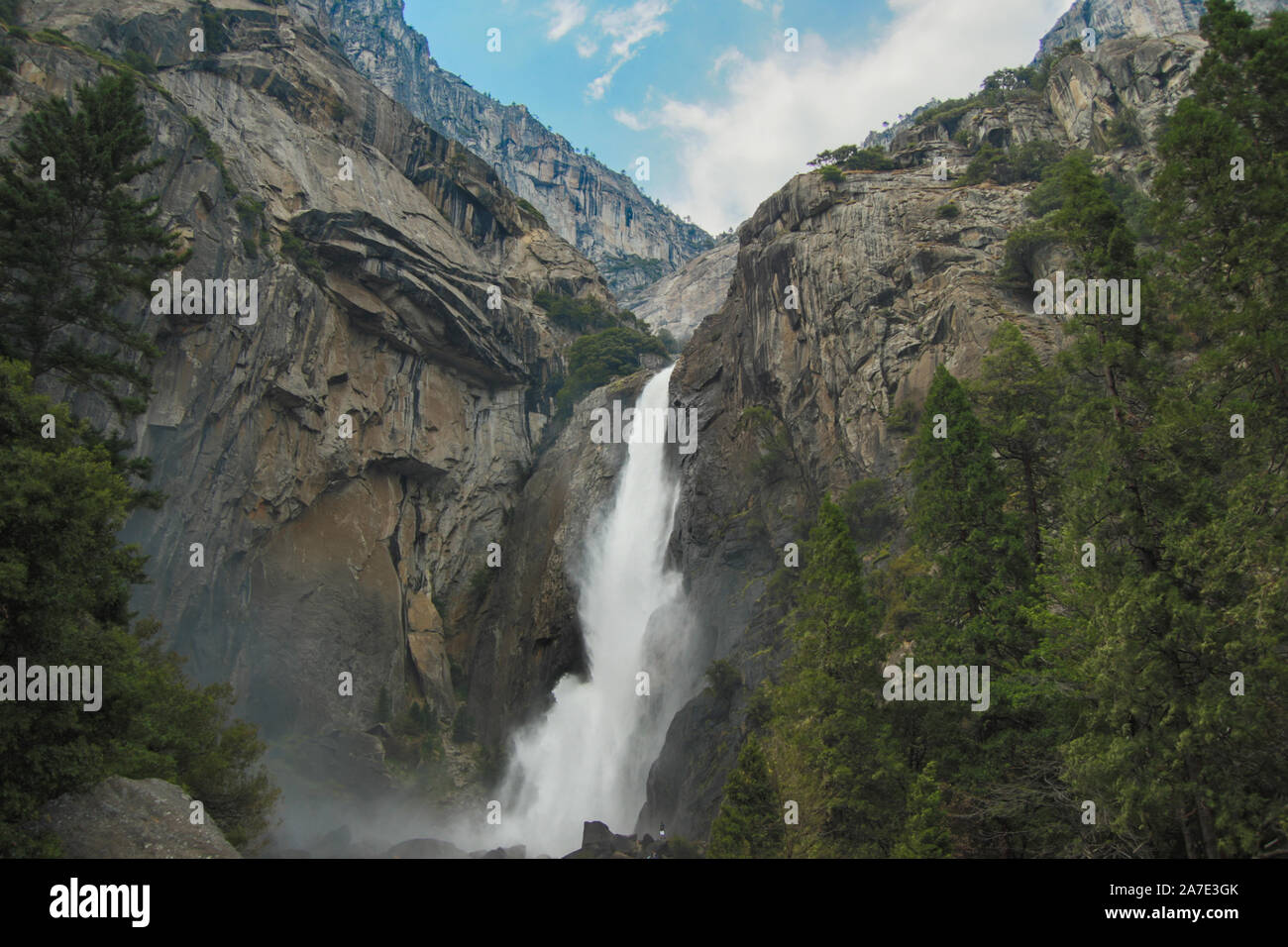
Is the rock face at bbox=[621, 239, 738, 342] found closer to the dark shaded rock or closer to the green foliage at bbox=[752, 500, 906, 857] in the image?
the dark shaded rock

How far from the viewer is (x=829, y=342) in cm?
3875

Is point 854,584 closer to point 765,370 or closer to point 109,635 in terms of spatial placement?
point 109,635

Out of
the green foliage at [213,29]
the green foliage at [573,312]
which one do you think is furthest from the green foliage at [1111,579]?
the green foliage at [213,29]

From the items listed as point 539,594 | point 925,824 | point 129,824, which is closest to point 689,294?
point 539,594

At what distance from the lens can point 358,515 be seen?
156 feet

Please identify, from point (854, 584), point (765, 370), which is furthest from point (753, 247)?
point (854, 584)

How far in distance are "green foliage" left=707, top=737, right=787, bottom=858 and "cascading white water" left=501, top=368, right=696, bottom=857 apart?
18.5 m

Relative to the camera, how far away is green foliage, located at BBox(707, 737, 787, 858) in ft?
58.9

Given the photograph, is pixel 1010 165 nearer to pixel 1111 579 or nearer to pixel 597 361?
pixel 597 361

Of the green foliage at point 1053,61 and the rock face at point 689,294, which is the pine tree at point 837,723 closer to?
the green foliage at point 1053,61

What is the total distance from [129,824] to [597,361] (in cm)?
5347

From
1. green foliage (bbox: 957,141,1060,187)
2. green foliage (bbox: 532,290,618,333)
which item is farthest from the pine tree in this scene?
green foliage (bbox: 532,290,618,333)

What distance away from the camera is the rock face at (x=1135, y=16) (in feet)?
371
